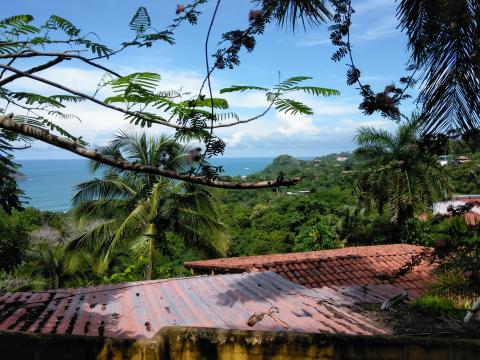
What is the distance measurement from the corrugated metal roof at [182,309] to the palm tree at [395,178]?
11.4 meters

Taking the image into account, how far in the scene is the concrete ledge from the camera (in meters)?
1.96

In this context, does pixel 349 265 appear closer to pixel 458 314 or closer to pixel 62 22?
pixel 458 314

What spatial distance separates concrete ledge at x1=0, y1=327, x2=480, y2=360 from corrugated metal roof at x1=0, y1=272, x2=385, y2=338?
3.30 metres

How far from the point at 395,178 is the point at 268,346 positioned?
1787cm

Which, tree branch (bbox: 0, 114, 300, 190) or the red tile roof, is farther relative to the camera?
the red tile roof

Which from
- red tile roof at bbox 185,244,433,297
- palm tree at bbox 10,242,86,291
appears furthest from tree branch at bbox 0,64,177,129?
palm tree at bbox 10,242,86,291

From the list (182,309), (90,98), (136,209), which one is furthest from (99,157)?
(136,209)

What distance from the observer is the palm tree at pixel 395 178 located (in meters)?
18.4

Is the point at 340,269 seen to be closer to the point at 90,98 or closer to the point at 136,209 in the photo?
the point at 136,209

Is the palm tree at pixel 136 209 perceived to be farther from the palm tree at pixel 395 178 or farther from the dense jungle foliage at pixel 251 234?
the palm tree at pixel 395 178

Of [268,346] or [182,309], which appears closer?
[268,346]

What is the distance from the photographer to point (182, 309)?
6.66 m

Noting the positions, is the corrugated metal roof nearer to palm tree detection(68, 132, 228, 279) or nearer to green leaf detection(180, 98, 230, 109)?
green leaf detection(180, 98, 230, 109)

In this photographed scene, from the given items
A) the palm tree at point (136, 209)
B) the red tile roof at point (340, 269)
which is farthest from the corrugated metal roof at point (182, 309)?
the palm tree at point (136, 209)
